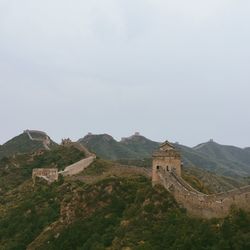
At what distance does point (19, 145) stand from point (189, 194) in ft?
271

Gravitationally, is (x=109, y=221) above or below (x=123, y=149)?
below

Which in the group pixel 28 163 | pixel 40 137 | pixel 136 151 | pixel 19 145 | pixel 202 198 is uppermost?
pixel 136 151

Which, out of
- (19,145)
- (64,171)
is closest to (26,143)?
(19,145)

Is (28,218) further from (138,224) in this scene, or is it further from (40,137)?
(40,137)

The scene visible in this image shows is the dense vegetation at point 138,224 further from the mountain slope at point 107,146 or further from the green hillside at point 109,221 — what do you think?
the mountain slope at point 107,146

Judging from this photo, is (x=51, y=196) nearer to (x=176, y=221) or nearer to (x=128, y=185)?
(x=128, y=185)

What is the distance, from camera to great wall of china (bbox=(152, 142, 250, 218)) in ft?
117

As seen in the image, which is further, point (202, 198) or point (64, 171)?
point (64, 171)

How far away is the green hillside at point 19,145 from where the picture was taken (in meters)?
113

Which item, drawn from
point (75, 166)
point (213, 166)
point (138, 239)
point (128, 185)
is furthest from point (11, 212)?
point (213, 166)

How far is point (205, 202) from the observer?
38.0 meters

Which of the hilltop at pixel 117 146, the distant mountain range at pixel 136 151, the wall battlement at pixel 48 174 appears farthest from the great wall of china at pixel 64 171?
the hilltop at pixel 117 146

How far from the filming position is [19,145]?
119 meters

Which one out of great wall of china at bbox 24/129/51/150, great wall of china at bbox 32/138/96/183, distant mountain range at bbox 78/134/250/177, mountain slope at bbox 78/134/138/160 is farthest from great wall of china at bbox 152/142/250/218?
mountain slope at bbox 78/134/138/160
